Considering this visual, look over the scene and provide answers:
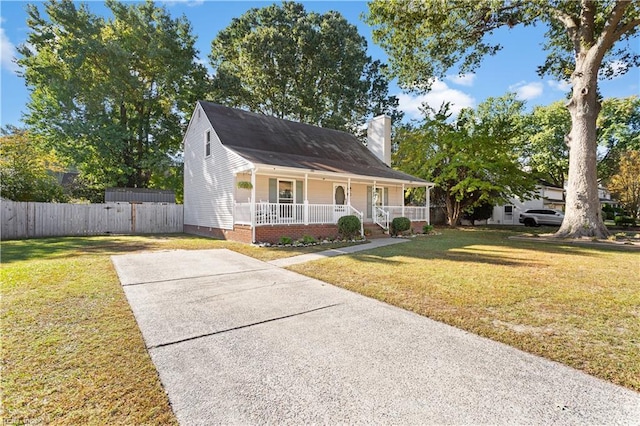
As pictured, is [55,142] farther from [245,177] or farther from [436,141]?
[436,141]

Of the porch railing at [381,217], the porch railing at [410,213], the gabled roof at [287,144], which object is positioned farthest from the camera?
the porch railing at [410,213]

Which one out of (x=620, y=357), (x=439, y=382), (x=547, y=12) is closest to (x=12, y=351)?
(x=439, y=382)

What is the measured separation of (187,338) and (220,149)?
12214 millimetres

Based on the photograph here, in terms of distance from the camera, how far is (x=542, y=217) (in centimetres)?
2531

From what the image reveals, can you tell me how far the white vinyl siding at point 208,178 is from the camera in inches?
527

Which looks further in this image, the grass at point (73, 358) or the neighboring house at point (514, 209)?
the neighboring house at point (514, 209)

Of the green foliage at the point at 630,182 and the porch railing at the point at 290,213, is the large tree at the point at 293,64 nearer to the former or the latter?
the porch railing at the point at 290,213

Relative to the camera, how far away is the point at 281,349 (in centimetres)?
306

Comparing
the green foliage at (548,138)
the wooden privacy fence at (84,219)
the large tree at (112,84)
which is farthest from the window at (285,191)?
the green foliage at (548,138)

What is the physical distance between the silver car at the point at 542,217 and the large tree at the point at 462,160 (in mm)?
5958

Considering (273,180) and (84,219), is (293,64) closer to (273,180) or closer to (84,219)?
(273,180)

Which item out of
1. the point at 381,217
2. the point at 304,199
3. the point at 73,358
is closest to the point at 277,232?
the point at 304,199

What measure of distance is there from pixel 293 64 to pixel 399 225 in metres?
18.5

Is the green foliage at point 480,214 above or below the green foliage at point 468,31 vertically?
below
